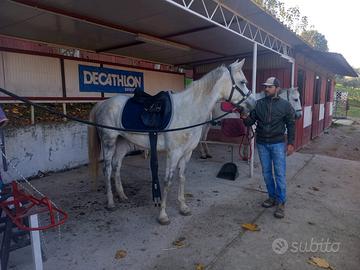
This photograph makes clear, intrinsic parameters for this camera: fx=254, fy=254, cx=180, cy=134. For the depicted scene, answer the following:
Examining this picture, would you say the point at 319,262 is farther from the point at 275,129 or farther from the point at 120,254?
the point at 120,254

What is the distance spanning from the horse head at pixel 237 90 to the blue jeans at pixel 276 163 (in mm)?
613

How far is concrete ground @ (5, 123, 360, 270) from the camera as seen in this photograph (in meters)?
2.44

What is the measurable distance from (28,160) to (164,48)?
12.4 ft

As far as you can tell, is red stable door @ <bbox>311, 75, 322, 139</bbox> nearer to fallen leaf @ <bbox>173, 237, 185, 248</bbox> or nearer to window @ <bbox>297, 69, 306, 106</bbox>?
window @ <bbox>297, 69, 306, 106</bbox>

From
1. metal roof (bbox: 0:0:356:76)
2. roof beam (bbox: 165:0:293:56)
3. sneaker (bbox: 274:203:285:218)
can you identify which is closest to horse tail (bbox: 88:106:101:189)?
metal roof (bbox: 0:0:356:76)

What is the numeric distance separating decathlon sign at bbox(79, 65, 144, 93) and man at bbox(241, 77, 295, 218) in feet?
13.7

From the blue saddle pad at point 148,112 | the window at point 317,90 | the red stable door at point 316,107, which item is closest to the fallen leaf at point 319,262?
the blue saddle pad at point 148,112

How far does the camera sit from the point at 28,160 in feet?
15.8

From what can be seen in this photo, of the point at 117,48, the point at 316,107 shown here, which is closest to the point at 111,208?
the point at 117,48

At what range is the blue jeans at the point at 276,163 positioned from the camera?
335cm

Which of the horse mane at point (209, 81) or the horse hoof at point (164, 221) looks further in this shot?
the horse mane at point (209, 81)

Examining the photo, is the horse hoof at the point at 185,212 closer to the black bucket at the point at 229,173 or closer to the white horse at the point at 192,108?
the white horse at the point at 192,108

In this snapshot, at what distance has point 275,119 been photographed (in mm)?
A: 3311

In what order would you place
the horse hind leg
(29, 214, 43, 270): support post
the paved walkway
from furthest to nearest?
the horse hind leg, the paved walkway, (29, 214, 43, 270): support post
